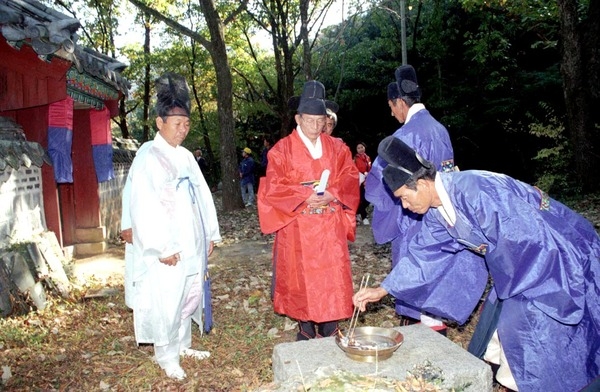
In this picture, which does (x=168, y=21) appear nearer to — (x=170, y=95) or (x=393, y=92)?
(x=170, y=95)

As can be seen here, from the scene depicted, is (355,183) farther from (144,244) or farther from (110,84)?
(110,84)

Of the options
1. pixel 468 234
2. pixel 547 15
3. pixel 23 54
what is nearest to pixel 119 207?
pixel 23 54

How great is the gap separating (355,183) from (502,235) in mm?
2500

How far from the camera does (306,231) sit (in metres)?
4.93

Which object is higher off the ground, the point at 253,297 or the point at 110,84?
the point at 110,84

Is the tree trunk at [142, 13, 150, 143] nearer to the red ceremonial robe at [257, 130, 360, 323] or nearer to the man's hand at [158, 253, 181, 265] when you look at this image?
the red ceremonial robe at [257, 130, 360, 323]

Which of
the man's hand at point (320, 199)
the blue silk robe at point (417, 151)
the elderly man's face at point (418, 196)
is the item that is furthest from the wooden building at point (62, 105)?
the elderly man's face at point (418, 196)

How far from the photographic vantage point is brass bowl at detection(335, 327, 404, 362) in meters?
3.03

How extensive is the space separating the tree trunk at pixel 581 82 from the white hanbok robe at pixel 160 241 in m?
12.1

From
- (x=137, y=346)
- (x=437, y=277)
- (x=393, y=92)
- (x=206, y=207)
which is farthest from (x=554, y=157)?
(x=437, y=277)

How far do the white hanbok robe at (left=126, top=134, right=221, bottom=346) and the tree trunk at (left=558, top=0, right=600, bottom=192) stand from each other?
1209cm

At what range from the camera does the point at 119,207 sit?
41.8 feet

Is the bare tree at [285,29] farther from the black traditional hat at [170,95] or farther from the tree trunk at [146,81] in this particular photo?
the black traditional hat at [170,95]

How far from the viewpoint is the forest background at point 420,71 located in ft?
46.4
